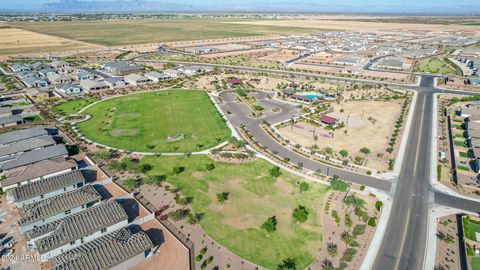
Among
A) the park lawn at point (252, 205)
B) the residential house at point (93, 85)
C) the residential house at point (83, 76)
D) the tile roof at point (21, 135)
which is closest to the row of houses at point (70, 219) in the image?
the park lawn at point (252, 205)

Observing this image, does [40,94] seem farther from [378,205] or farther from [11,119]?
[378,205]

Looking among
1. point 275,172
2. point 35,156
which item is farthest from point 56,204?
point 275,172

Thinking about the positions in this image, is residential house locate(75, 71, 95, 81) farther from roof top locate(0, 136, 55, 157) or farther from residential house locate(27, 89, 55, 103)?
roof top locate(0, 136, 55, 157)

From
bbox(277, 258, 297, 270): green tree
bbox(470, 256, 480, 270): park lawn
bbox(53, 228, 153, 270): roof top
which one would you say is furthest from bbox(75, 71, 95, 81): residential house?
bbox(470, 256, 480, 270): park lawn

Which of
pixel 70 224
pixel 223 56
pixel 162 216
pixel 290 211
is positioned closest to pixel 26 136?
pixel 70 224

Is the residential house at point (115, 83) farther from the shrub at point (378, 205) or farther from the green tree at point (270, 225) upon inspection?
the shrub at point (378, 205)

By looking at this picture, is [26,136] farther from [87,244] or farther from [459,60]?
[459,60]
